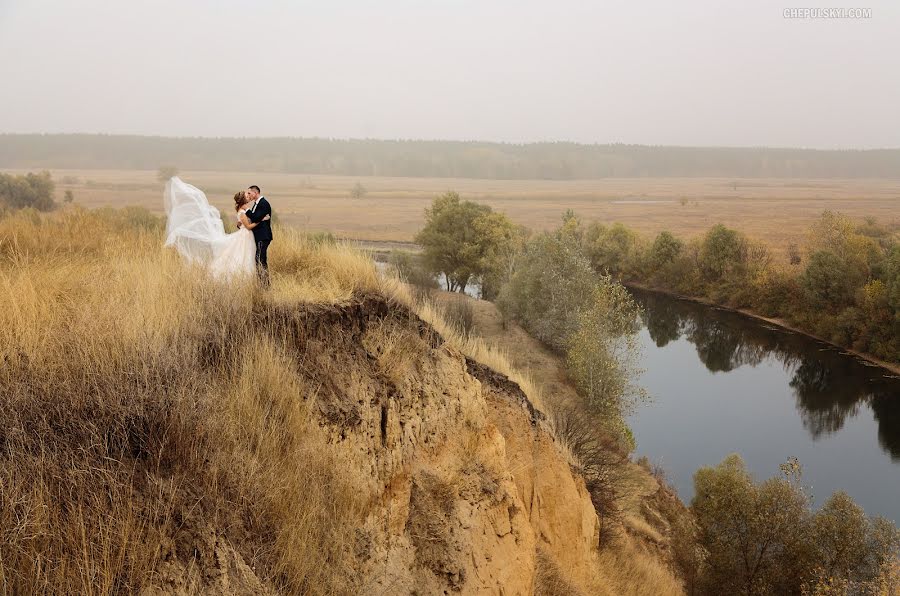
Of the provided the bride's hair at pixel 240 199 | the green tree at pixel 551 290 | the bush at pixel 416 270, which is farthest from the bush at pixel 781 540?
the bush at pixel 416 270

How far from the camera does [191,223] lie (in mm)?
9383

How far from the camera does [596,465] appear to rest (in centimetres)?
1541

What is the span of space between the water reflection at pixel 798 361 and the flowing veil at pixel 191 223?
29991mm

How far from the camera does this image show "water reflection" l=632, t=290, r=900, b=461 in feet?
102

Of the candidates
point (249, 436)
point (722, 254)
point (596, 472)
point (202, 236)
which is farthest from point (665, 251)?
point (249, 436)

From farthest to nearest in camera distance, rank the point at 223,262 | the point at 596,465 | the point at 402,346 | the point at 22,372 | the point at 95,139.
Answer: the point at 95,139, the point at 596,465, the point at 223,262, the point at 402,346, the point at 22,372

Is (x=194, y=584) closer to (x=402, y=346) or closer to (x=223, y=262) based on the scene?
(x=402, y=346)

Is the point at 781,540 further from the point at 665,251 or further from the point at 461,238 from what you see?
the point at 665,251

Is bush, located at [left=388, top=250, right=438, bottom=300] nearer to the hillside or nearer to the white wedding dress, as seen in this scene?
the white wedding dress

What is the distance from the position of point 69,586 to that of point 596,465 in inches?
552

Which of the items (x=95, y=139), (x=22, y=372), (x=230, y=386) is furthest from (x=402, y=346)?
(x=95, y=139)

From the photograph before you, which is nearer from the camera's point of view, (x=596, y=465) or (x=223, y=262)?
(x=223, y=262)

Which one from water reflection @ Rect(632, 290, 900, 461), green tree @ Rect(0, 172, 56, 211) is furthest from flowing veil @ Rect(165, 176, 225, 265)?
water reflection @ Rect(632, 290, 900, 461)

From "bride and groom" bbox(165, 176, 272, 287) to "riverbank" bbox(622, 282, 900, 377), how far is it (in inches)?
1539
